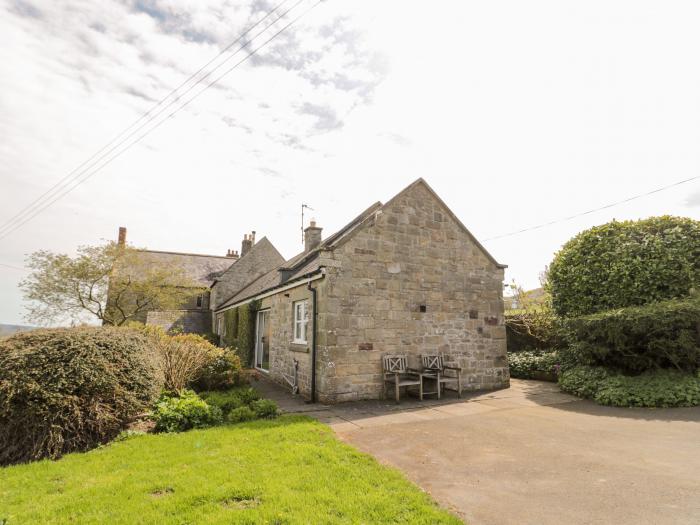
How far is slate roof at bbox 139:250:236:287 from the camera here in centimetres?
3183

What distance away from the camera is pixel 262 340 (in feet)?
54.4

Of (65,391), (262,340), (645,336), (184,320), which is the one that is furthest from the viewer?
(184,320)

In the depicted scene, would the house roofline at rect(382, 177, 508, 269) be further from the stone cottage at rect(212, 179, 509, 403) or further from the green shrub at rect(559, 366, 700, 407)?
the green shrub at rect(559, 366, 700, 407)

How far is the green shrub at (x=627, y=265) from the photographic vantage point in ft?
35.7

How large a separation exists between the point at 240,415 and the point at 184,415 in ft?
3.64

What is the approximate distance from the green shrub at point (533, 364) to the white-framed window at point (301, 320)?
8685 mm

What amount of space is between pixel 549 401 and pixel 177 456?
9.05 metres

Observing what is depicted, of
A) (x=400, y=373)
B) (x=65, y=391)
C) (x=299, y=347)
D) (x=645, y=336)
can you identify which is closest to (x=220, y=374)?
(x=299, y=347)

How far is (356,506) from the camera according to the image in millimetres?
4160

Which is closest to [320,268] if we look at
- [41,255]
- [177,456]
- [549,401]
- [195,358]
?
[195,358]

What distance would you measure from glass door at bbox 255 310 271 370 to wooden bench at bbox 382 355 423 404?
7023mm

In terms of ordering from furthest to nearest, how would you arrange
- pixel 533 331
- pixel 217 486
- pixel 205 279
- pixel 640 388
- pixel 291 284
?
pixel 205 279 → pixel 533 331 → pixel 291 284 → pixel 640 388 → pixel 217 486

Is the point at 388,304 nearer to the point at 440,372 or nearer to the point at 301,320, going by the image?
the point at 440,372

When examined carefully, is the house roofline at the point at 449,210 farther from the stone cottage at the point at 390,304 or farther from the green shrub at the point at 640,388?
the green shrub at the point at 640,388
